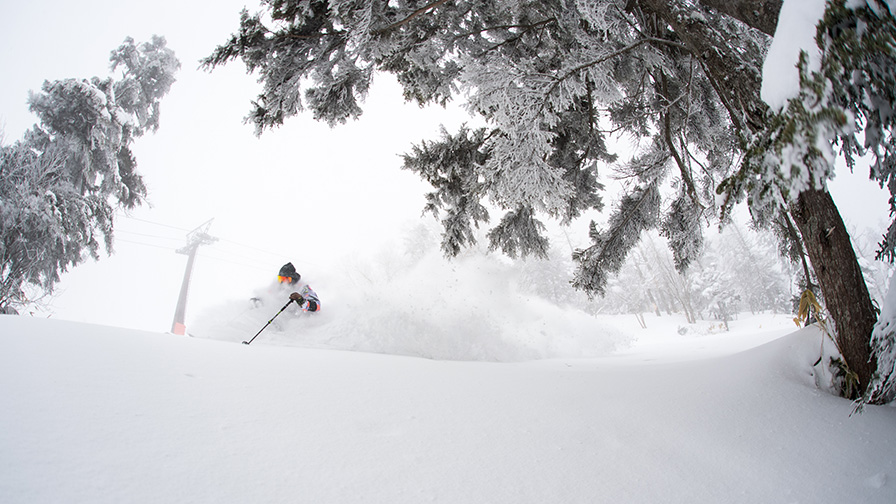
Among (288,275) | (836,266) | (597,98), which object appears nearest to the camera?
(836,266)

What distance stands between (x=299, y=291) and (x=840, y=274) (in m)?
8.71

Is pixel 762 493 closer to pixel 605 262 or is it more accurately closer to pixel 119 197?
pixel 605 262

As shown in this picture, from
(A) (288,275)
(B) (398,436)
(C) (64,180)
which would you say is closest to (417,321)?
(A) (288,275)

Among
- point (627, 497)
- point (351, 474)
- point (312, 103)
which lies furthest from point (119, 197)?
point (627, 497)

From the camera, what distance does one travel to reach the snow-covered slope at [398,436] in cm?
122

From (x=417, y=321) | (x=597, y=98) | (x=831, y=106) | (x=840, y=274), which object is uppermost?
(x=597, y=98)

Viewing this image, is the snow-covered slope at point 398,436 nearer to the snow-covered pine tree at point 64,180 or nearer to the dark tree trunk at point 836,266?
the dark tree trunk at point 836,266

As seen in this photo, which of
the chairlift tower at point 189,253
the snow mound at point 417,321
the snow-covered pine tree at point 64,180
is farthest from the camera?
the chairlift tower at point 189,253

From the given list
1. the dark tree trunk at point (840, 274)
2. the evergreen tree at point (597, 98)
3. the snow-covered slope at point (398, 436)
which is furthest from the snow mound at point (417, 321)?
the dark tree trunk at point (840, 274)

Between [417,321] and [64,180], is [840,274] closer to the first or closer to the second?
[417,321]

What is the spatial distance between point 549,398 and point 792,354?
7.28 feet

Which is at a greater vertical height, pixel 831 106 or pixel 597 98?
pixel 597 98

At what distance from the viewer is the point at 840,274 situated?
2.55 metres

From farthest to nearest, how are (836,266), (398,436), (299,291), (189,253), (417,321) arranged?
(189,253) < (299,291) < (417,321) < (836,266) < (398,436)
